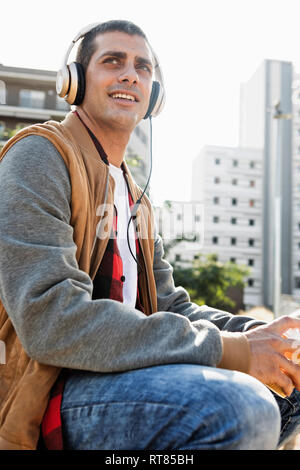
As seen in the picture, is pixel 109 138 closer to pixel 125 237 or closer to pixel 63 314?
pixel 125 237

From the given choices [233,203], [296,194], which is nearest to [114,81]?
[296,194]

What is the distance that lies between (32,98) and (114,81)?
31.4m

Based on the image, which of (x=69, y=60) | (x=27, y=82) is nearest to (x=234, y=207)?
(x=27, y=82)

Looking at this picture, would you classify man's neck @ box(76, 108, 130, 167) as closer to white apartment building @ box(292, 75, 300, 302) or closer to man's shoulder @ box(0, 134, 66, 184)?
man's shoulder @ box(0, 134, 66, 184)

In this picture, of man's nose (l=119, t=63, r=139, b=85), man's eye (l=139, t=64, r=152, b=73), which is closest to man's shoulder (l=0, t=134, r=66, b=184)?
man's nose (l=119, t=63, r=139, b=85)

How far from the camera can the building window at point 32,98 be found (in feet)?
102

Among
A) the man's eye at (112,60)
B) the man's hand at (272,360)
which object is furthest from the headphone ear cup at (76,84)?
the man's hand at (272,360)

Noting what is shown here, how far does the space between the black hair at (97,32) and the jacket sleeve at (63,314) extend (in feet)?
2.95

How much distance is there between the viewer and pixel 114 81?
207 cm

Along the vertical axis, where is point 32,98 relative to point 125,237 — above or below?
above

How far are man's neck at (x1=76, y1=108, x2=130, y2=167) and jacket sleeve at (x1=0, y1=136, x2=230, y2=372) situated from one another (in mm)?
641

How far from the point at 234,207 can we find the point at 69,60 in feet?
170

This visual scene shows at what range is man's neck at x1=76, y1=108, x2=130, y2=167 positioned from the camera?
6.70 ft

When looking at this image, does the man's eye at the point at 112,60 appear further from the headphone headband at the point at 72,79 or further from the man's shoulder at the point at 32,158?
the man's shoulder at the point at 32,158
